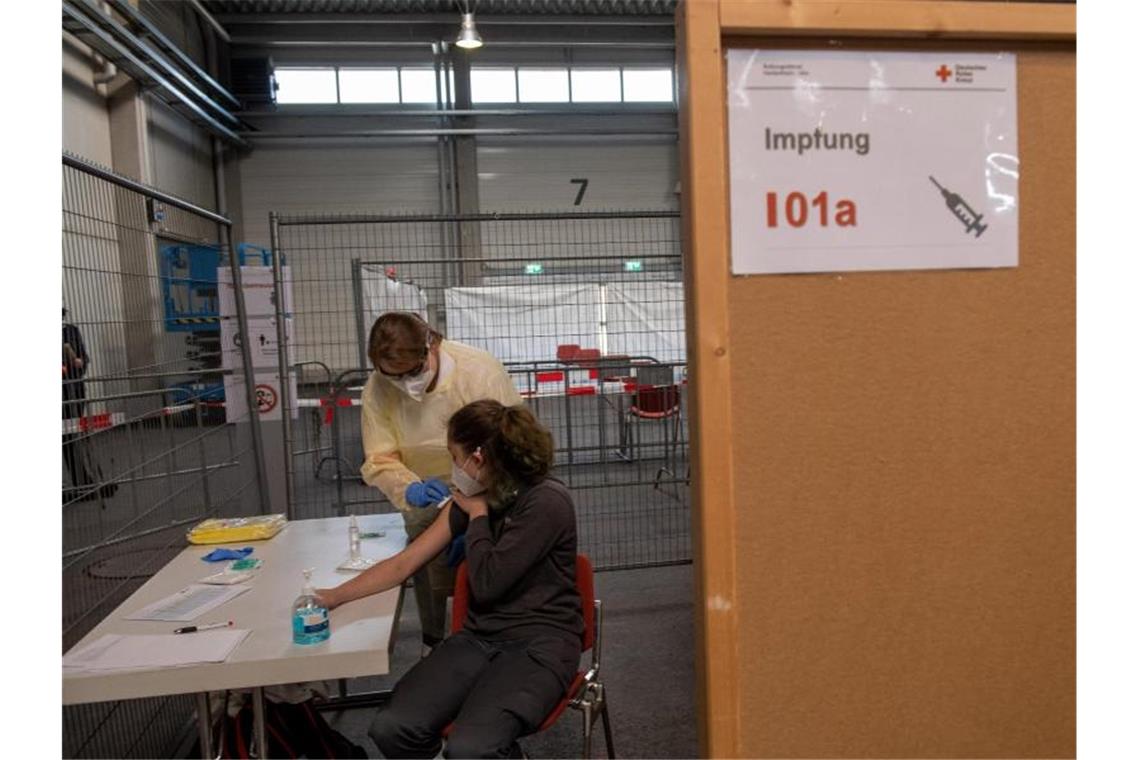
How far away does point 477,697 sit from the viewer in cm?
203

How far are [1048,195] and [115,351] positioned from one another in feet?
9.81

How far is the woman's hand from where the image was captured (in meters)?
2.28

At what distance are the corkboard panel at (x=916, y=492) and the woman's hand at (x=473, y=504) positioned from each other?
1.35 metres

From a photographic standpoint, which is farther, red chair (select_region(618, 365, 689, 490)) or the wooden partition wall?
red chair (select_region(618, 365, 689, 490))

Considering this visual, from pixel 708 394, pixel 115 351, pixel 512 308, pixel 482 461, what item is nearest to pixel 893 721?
pixel 708 394

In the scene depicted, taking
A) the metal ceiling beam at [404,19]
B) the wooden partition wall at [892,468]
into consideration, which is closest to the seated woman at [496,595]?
the wooden partition wall at [892,468]

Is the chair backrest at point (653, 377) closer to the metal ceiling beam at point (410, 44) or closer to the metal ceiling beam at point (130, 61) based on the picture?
the metal ceiling beam at point (130, 61)

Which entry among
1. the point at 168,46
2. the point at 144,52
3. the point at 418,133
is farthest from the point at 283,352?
the point at 418,133

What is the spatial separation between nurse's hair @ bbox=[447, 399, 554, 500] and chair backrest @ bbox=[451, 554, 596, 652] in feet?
0.98

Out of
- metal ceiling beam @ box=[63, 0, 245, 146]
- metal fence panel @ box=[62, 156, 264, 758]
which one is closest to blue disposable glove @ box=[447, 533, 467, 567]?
metal fence panel @ box=[62, 156, 264, 758]

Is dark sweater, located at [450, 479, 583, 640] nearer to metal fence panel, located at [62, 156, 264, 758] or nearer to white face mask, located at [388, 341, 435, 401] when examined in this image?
white face mask, located at [388, 341, 435, 401]

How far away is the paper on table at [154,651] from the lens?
1.69 meters

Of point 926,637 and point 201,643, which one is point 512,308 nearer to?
point 201,643

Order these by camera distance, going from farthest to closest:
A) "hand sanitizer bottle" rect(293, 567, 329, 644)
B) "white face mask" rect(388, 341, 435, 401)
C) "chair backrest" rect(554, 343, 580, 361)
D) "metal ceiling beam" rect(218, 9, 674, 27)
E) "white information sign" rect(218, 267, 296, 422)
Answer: "metal ceiling beam" rect(218, 9, 674, 27), "chair backrest" rect(554, 343, 580, 361), "white information sign" rect(218, 267, 296, 422), "white face mask" rect(388, 341, 435, 401), "hand sanitizer bottle" rect(293, 567, 329, 644)
